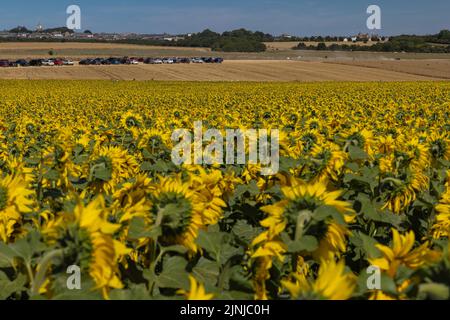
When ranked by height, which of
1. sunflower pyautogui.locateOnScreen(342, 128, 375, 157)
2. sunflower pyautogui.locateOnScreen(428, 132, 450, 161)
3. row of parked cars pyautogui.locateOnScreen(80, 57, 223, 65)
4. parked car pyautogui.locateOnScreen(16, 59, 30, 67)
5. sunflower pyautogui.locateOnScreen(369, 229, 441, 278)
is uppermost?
row of parked cars pyautogui.locateOnScreen(80, 57, 223, 65)

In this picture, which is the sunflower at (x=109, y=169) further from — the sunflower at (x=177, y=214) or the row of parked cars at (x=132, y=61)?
the row of parked cars at (x=132, y=61)

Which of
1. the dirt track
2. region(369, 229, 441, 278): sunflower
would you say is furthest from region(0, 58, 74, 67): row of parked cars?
region(369, 229, 441, 278): sunflower

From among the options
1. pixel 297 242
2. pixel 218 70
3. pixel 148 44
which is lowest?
pixel 297 242

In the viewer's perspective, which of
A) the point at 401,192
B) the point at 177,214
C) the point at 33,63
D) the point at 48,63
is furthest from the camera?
the point at 48,63

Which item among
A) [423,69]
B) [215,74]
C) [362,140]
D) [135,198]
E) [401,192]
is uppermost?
[423,69]

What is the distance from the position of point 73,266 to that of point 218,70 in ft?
245

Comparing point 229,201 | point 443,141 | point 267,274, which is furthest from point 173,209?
point 443,141

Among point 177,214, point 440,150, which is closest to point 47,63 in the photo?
point 440,150

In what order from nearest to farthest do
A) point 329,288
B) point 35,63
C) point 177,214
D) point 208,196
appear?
point 329,288 < point 177,214 < point 208,196 < point 35,63

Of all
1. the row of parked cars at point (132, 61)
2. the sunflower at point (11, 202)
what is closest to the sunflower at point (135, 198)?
the sunflower at point (11, 202)

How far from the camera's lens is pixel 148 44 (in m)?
172

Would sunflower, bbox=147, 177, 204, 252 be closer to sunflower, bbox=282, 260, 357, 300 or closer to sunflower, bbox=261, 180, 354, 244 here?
sunflower, bbox=261, 180, 354, 244

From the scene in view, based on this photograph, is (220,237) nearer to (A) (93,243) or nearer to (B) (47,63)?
(A) (93,243)
